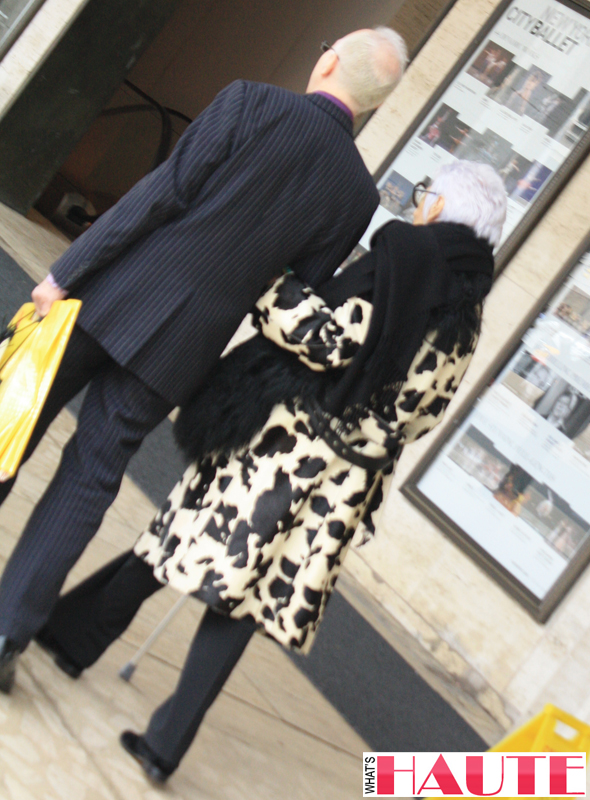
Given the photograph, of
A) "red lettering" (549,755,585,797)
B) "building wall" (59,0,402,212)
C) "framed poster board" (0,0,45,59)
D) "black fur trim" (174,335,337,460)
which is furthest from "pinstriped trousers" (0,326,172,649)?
"building wall" (59,0,402,212)

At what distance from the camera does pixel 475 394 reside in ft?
14.0

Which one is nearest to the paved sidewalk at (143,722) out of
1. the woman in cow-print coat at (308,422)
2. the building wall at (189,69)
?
the woman in cow-print coat at (308,422)

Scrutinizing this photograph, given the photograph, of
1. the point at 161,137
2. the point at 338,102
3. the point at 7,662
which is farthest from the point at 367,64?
the point at 161,137

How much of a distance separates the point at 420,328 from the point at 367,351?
0.14 meters

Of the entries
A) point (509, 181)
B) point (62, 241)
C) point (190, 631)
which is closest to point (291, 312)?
point (190, 631)

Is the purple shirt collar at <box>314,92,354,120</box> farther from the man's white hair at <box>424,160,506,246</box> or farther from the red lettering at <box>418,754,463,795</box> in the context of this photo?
the red lettering at <box>418,754,463,795</box>

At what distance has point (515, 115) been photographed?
15.0 ft

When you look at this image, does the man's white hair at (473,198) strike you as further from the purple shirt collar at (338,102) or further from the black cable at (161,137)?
the black cable at (161,137)

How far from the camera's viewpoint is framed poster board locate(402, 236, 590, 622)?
3.88 meters

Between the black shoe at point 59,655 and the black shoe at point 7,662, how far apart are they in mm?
297

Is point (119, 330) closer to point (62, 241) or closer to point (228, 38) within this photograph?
point (62, 241)

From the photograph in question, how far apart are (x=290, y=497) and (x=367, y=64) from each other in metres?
1.09

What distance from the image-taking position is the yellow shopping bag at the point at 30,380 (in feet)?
6.58

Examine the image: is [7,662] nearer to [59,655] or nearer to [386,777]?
[59,655]
